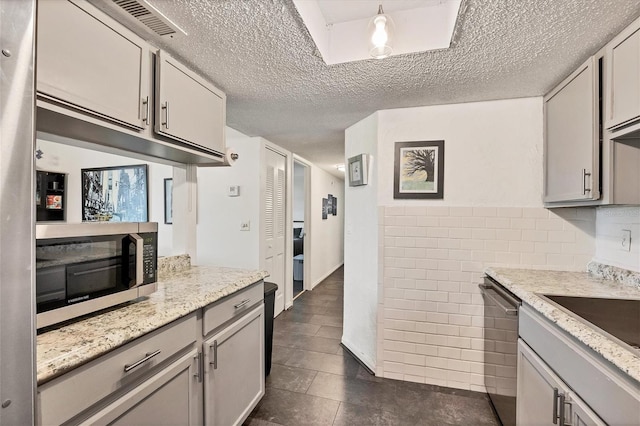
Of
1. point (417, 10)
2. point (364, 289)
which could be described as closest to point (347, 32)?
point (417, 10)

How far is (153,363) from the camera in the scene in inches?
42.5

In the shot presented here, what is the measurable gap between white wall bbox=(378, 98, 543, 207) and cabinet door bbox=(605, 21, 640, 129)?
69 centimetres

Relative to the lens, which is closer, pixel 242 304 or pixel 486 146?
pixel 242 304

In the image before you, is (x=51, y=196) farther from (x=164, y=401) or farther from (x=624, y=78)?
(x=624, y=78)

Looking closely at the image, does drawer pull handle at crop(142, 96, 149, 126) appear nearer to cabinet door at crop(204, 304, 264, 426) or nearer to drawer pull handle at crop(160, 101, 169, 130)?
drawer pull handle at crop(160, 101, 169, 130)

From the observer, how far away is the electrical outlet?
5.45ft

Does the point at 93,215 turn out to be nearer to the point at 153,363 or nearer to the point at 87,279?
the point at 87,279

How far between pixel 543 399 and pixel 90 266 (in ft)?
6.31

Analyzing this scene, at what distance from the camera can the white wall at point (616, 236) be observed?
63.7 inches

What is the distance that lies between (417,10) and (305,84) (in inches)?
29.5

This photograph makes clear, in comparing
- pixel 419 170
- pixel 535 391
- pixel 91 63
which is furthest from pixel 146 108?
pixel 535 391

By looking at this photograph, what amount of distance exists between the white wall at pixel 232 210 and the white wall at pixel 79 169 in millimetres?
522

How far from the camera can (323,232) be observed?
18.2 feet

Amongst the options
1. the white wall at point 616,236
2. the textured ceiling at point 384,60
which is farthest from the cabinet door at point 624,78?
the white wall at point 616,236
